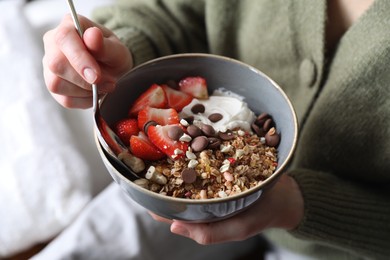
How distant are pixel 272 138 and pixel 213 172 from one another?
0.10 metres

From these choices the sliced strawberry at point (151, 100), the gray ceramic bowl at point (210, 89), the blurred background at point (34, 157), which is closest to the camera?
the gray ceramic bowl at point (210, 89)

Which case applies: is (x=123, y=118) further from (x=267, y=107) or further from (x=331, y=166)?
(x=331, y=166)

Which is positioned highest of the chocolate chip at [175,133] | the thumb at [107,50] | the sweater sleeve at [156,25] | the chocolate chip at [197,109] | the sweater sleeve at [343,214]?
the thumb at [107,50]

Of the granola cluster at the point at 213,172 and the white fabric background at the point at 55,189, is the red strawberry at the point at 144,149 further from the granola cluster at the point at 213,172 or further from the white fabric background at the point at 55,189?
the white fabric background at the point at 55,189

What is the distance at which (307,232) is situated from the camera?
2.14 feet

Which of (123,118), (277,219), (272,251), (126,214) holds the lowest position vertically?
(272,251)

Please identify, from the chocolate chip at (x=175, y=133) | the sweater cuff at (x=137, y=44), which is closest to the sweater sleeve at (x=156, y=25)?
the sweater cuff at (x=137, y=44)

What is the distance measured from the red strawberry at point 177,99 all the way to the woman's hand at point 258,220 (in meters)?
0.14

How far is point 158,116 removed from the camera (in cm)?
55

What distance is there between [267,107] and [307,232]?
203mm

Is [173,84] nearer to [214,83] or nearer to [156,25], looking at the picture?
[214,83]

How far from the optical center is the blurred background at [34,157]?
0.82 meters

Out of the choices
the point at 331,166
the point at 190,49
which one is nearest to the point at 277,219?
the point at 331,166

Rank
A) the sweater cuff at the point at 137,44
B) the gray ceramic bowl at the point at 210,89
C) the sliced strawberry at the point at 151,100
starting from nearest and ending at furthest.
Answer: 1. the gray ceramic bowl at the point at 210,89
2. the sliced strawberry at the point at 151,100
3. the sweater cuff at the point at 137,44
